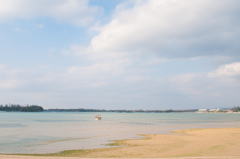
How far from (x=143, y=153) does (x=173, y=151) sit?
3.53 metres

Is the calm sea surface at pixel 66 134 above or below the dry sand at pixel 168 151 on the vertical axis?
below

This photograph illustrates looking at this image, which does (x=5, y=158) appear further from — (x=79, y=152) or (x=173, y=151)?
(x=173, y=151)

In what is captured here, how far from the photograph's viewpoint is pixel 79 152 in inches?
1066

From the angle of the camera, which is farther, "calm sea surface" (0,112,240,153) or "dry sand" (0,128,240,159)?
"calm sea surface" (0,112,240,153)

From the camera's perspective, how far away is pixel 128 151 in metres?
27.0

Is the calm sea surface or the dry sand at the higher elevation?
the dry sand

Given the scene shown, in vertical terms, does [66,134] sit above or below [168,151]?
below

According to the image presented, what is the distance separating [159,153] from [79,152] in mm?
8807

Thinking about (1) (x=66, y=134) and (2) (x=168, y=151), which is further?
(1) (x=66, y=134)

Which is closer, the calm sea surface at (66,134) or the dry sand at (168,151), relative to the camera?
the dry sand at (168,151)

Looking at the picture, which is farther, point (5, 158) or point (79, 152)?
point (79, 152)

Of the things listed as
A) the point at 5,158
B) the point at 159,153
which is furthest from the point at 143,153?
the point at 5,158

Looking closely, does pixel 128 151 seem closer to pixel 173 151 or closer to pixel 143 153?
pixel 143 153

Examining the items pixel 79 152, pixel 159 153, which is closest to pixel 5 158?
pixel 79 152
